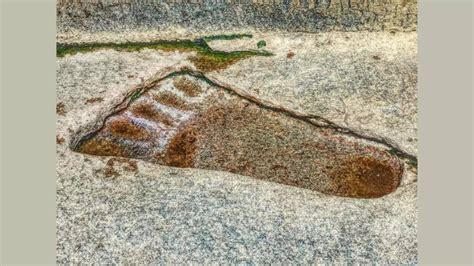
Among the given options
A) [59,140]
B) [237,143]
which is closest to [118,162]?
[59,140]

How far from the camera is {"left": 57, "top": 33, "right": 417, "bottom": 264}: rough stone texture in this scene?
25.1 ft

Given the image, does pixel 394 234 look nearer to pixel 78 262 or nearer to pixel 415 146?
pixel 415 146

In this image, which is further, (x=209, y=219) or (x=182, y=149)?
(x=182, y=149)

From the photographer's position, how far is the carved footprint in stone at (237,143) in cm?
968

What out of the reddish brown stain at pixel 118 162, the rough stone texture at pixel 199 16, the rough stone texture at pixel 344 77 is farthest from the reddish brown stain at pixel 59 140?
the rough stone texture at pixel 199 16

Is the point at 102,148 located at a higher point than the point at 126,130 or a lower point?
lower

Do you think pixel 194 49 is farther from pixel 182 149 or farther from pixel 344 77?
pixel 344 77

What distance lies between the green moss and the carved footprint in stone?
665 millimetres

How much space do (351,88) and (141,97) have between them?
368 cm

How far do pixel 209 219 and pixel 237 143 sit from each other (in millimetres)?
2524

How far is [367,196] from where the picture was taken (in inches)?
367

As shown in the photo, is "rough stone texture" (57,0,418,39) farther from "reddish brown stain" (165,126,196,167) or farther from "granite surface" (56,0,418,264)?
"reddish brown stain" (165,126,196,167)

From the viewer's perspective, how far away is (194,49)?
1204cm

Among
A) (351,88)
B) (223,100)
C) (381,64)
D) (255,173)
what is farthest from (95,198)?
(381,64)
